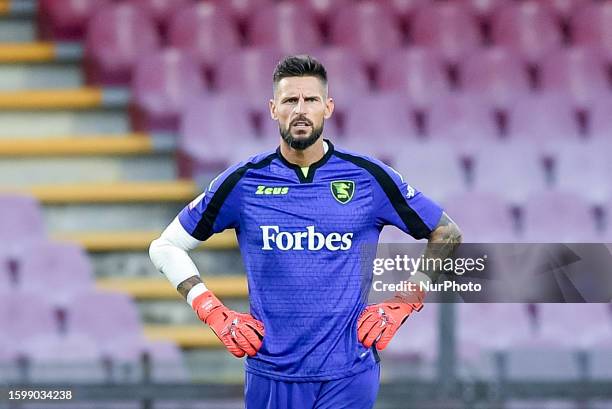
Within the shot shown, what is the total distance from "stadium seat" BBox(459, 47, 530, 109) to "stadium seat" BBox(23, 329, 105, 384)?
2.79 meters

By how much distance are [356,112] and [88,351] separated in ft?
7.00

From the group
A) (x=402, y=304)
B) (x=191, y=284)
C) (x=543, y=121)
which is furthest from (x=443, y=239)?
(x=543, y=121)

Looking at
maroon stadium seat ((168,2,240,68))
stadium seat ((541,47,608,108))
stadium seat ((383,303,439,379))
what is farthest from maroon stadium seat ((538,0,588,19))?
stadium seat ((383,303,439,379))

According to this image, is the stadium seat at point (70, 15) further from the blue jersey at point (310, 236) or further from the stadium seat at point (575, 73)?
the blue jersey at point (310, 236)

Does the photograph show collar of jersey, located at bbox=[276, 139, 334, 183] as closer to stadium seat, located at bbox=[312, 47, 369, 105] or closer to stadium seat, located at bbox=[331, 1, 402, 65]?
stadium seat, located at bbox=[312, 47, 369, 105]

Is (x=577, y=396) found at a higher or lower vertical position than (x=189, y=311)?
lower

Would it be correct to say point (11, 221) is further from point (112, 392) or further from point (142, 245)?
point (112, 392)

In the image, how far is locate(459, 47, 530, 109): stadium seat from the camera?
7.85 m

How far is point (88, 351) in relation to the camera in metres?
6.39

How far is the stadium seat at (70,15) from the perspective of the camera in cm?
814

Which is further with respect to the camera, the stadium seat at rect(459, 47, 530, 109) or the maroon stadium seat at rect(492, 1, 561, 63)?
the maroon stadium seat at rect(492, 1, 561, 63)

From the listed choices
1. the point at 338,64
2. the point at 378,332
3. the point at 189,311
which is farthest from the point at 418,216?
the point at 338,64

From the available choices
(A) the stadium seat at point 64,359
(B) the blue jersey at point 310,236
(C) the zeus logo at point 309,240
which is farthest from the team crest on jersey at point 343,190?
(A) the stadium seat at point 64,359

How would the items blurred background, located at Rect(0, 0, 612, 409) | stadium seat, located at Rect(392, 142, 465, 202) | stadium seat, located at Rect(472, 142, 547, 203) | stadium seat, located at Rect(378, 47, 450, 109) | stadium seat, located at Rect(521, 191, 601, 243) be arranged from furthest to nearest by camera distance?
stadium seat, located at Rect(378, 47, 450, 109), stadium seat, located at Rect(472, 142, 547, 203), stadium seat, located at Rect(392, 142, 465, 202), stadium seat, located at Rect(521, 191, 601, 243), blurred background, located at Rect(0, 0, 612, 409)
